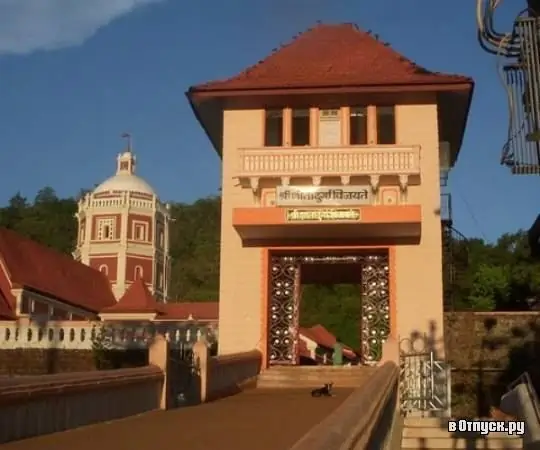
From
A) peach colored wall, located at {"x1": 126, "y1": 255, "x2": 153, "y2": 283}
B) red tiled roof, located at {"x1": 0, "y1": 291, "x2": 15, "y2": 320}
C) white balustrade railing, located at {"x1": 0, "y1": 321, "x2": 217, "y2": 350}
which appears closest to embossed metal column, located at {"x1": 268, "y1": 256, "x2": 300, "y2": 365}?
white balustrade railing, located at {"x1": 0, "y1": 321, "x2": 217, "y2": 350}

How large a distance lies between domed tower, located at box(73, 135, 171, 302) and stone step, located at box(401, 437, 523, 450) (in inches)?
1655

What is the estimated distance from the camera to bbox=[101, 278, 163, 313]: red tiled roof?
37875 millimetres

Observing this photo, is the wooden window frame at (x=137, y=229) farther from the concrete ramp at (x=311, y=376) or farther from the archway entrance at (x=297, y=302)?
the concrete ramp at (x=311, y=376)

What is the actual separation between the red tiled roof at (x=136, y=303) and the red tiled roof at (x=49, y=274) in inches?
81.9

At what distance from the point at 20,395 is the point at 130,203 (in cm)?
4956

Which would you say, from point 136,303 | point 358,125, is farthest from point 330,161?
point 136,303

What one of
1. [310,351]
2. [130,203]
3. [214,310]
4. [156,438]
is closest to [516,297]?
[310,351]

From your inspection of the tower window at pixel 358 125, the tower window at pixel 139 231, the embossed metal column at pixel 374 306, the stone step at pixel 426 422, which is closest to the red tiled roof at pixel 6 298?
the embossed metal column at pixel 374 306

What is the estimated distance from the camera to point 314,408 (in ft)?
38.1

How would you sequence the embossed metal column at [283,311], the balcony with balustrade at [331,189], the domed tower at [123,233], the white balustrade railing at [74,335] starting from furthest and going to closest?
the domed tower at [123,233]
the white balustrade railing at [74,335]
the embossed metal column at [283,311]
the balcony with balustrade at [331,189]

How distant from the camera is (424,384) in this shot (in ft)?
53.1

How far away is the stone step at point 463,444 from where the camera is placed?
12.5m

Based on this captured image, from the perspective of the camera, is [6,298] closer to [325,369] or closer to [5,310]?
[5,310]

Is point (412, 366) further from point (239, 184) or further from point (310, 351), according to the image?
point (310, 351)
